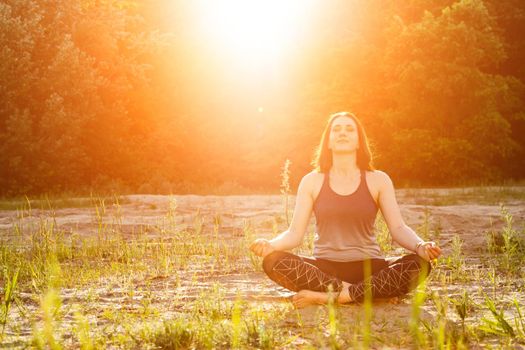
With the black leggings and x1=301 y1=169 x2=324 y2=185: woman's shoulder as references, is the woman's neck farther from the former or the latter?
the black leggings

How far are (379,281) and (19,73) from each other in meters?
17.2

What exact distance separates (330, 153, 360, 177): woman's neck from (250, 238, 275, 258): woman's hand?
30.8 inches

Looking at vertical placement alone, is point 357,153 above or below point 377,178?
above

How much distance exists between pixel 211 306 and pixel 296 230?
0.94 m

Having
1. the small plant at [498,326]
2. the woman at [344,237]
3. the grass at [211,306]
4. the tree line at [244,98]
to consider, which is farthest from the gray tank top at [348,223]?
the tree line at [244,98]

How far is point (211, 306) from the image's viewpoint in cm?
406

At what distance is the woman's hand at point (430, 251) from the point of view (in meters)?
4.16

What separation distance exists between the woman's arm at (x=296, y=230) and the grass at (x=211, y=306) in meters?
0.40

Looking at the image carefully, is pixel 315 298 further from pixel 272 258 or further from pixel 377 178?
pixel 377 178

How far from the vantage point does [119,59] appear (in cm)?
2114

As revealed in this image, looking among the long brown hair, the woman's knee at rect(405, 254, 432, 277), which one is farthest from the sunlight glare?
the woman's knee at rect(405, 254, 432, 277)

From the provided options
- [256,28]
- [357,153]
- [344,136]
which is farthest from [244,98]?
[344,136]

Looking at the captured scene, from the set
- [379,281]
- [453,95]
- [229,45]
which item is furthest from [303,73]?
[379,281]

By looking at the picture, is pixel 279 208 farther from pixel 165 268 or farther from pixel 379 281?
pixel 379 281
